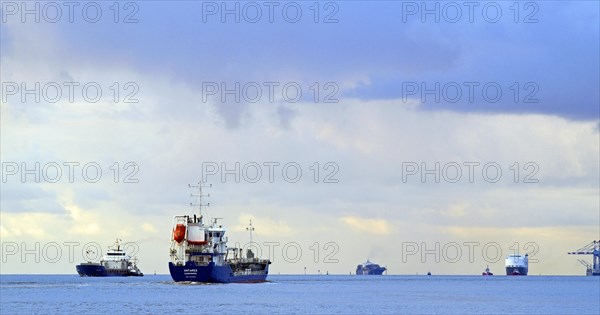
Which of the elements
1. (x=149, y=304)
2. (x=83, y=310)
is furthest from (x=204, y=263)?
(x=83, y=310)

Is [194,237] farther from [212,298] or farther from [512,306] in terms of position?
[512,306]

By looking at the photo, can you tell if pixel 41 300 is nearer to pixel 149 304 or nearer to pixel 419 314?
pixel 149 304

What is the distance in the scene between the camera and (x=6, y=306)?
139m

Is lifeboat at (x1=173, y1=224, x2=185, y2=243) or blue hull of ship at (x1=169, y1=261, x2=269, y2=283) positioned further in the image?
lifeboat at (x1=173, y1=224, x2=185, y2=243)

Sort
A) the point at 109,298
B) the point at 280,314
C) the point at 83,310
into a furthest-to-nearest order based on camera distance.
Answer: the point at 109,298 < the point at 83,310 < the point at 280,314

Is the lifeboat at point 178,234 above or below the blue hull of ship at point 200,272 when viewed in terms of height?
above

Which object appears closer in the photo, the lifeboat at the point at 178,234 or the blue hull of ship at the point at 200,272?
the blue hull of ship at the point at 200,272

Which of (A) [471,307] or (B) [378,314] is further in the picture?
(A) [471,307]

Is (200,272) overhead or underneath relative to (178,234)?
underneath

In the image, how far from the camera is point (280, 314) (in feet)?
404

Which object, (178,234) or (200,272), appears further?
(178,234)

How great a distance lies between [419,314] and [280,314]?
60.9 ft

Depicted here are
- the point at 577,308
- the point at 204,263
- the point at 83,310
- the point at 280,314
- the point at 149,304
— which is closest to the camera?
the point at 280,314

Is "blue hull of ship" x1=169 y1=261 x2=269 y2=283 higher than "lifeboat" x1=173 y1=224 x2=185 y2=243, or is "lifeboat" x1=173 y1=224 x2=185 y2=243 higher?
"lifeboat" x1=173 y1=224 x2=185 y2=243
